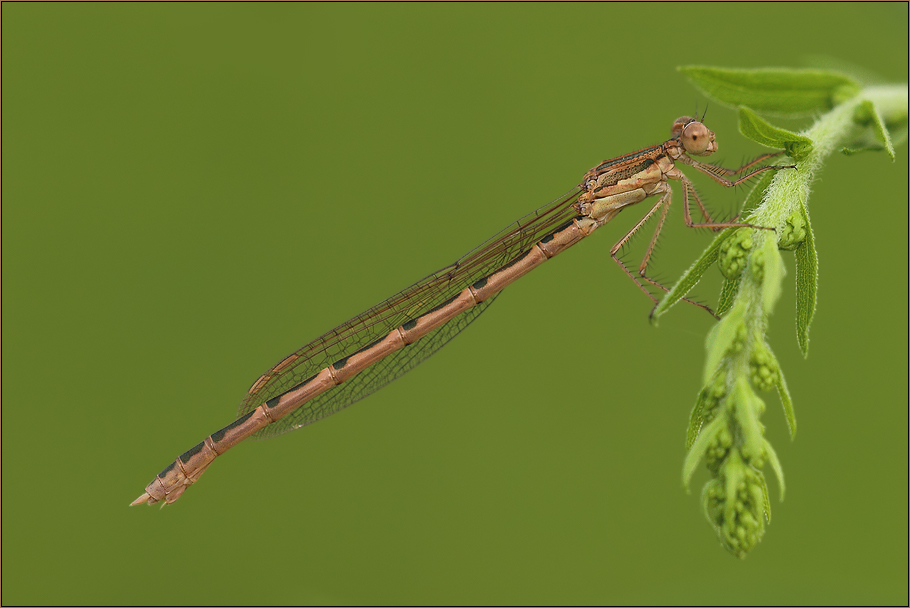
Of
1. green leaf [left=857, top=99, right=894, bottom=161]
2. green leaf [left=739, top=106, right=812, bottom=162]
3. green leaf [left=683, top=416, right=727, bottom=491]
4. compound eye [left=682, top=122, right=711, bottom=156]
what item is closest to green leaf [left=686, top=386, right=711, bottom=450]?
green leaf [left=683, top=416, right=727, bottom=491]

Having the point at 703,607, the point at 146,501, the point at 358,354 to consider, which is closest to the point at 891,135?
the point at 703,607

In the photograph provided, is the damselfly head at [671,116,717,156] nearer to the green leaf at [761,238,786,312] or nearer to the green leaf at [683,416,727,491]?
the green leaf at [761,238,786,312]

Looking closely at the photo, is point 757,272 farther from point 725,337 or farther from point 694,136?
point 694,136

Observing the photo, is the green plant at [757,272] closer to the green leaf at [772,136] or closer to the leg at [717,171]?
the green leaf at [772,136]

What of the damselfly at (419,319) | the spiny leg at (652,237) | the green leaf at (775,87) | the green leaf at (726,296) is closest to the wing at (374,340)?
the damselfly at (419,319)

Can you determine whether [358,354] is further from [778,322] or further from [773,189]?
[778,322]
